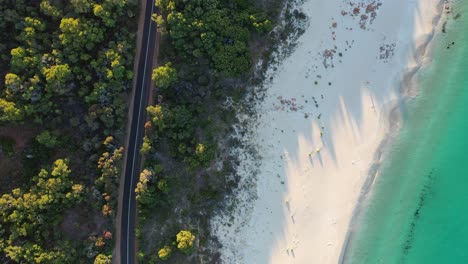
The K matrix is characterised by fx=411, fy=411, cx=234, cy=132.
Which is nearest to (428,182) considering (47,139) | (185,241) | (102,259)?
(185,241)

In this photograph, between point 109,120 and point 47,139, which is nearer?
point 47,139

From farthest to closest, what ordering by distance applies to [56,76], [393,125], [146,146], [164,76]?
[393,125] → [146,146] → [164,76] → [56,76]

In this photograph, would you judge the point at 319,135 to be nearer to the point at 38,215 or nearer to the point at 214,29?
the point at 214,29

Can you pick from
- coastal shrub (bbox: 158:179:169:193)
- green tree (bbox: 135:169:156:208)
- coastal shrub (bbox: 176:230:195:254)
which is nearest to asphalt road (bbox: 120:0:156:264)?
green tree (bbox: 135:169:156:208)

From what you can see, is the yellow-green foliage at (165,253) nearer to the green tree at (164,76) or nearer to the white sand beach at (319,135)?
the white sand beach at (319,135)

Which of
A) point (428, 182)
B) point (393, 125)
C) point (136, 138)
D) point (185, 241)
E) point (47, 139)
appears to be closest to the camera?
point (47, 139)

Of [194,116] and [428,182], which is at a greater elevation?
[194,116]

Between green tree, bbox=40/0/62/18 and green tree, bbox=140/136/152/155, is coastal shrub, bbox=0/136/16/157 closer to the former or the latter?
green tree, bbox=140/136/152/155
